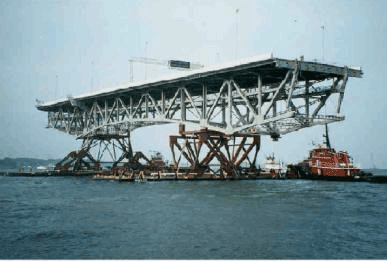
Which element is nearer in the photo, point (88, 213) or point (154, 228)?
point (154, 228)

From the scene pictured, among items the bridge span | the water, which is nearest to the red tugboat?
the bridge span

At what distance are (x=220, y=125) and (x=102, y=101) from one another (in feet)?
113

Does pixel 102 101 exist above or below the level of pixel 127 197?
above

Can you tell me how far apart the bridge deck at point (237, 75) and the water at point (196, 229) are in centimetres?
1706

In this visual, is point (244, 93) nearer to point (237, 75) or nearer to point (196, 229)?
point (237, 75)

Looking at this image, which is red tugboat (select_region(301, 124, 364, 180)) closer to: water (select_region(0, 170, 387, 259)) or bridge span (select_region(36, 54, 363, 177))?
bridge span (select_region(36, 54, 363, 177))

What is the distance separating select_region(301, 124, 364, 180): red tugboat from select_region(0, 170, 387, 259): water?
3457 centimetres

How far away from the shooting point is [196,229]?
81.7 ft

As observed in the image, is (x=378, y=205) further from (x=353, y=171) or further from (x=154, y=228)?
(x=353, y=171)

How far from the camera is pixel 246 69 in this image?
179 ft

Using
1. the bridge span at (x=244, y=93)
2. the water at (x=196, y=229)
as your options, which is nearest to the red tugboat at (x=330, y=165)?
the bridge span at (x=244, y=93)

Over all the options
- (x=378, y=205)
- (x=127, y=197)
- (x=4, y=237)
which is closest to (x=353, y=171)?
(x=378, y=205)

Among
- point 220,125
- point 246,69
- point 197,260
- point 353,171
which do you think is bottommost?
point 197,260

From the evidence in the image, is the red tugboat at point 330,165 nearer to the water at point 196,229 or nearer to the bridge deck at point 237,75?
the bridge deck at point 237,75
